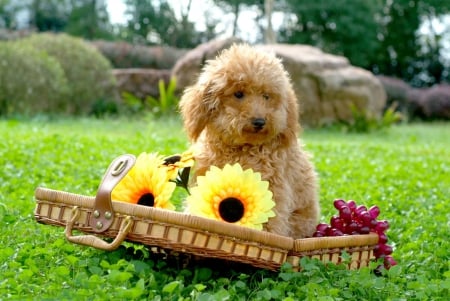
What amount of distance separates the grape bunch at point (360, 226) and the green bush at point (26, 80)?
954 centimetres

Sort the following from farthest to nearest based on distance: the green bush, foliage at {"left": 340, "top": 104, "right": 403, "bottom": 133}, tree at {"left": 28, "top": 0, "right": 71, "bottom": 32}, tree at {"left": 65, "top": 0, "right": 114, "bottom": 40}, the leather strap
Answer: tree at {"left": 28, "top": 0, "right": 71, "bottom": 32} → tree at {"left": 65, "top": 0, "right": 114, "bottom": 40} → foliage at {"left": 340, "top": 104, "right": 403, "bottom": 133} → the green bush → the leather strap

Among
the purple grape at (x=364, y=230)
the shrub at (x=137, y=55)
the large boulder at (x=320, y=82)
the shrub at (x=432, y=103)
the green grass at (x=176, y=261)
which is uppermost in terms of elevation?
the purple grape at (x=364, y=230)

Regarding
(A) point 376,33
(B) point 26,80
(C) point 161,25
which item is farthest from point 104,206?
(A) point 376,33

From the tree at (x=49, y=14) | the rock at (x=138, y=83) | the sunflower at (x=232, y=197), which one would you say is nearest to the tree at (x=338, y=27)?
the tree at (x=49, y=14)

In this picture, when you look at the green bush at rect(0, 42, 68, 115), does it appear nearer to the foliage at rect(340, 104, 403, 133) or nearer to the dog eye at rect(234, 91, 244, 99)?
the foliage at rect(340, 104, 403, 133)

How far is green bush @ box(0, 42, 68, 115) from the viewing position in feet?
41.7

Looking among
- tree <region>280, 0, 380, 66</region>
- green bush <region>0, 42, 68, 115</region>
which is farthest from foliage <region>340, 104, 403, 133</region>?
tree <region>280, 0, 380, 66</region>

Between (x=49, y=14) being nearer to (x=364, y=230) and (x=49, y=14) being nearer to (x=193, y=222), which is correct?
(x=364, y=230)

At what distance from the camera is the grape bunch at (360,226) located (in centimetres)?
407

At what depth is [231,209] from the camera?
3.71 metres

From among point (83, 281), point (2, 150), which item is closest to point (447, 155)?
point (2, 150)

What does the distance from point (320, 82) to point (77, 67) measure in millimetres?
4772

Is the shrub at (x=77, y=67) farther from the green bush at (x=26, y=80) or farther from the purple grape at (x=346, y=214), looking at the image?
the purple grape at (x=346, y=214)

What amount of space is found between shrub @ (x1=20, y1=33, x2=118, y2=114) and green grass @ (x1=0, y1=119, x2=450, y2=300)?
5.50 metres
